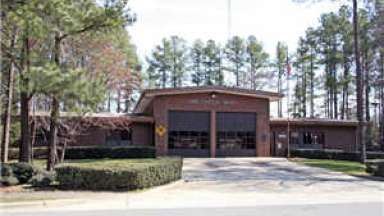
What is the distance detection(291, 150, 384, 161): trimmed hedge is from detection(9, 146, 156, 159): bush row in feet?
39.4

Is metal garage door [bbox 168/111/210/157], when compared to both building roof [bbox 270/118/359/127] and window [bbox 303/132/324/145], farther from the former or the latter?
window [bbox 303/132/324/145]

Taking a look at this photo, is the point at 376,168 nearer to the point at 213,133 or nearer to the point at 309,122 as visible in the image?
the point at 213,133

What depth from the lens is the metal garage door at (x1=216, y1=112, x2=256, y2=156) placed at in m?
38.3

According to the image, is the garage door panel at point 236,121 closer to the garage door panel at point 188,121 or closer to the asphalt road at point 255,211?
the garage door panel at point 188,121

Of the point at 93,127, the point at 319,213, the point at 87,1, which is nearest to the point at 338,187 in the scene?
the point at 319,213

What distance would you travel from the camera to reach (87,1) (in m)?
17.0

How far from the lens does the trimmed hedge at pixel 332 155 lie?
3538 cm

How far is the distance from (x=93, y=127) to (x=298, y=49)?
115 ft

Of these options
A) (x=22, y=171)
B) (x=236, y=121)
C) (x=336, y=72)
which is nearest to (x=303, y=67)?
(x=336, y=72)

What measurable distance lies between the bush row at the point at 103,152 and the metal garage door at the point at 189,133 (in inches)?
110

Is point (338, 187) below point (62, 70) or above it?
below

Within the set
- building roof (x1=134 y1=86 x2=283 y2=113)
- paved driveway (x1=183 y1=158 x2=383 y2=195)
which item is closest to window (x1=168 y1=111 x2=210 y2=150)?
building roof (x1=134 y1=86 x2=283 y2=113)

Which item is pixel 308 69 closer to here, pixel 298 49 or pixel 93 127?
pixel 298 49

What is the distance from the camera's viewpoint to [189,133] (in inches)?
1486
